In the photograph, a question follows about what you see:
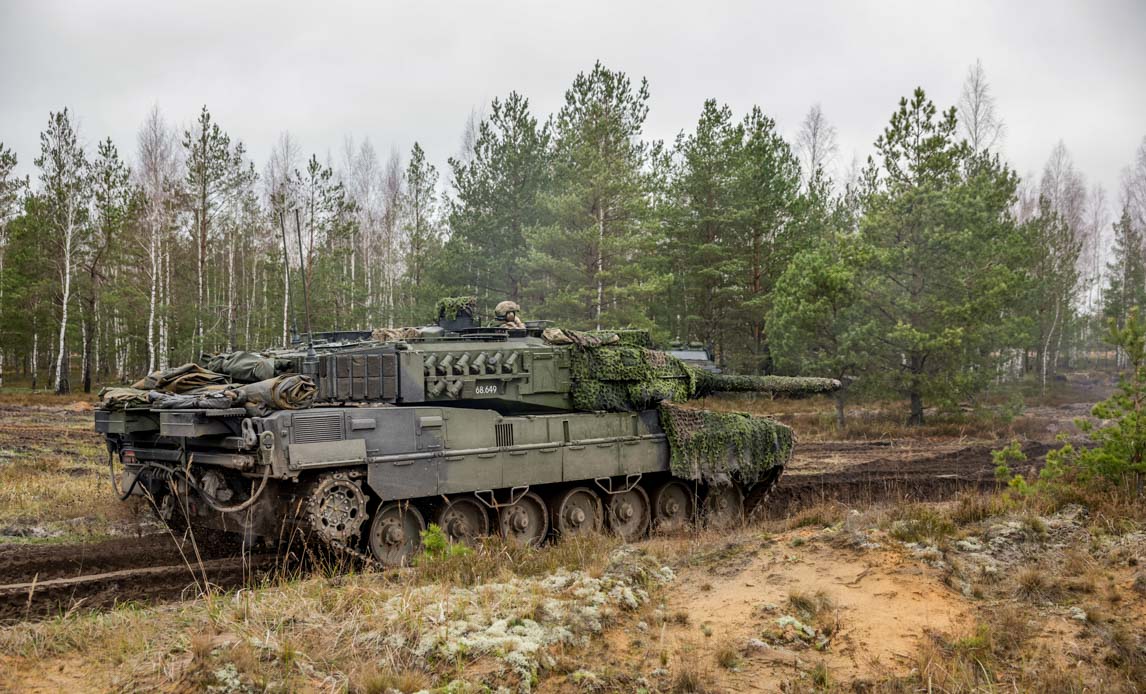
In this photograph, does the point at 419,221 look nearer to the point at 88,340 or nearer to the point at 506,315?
the point at 88,340

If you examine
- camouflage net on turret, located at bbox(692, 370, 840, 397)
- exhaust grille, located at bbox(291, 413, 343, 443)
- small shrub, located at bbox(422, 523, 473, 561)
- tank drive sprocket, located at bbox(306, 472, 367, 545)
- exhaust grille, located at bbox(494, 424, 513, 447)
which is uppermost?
camouflage net on turret, located at bbox(692, 370, 840, 397)

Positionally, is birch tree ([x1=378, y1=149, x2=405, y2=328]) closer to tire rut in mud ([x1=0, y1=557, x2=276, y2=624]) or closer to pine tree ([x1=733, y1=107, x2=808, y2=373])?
pine tree ([x1=733, y1=107, x2=808, y2=373])

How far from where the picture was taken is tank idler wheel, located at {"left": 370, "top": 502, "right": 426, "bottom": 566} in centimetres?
920

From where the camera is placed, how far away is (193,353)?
93.2 feet

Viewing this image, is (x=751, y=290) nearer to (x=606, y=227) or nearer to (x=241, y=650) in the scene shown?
(x=606, y=227)

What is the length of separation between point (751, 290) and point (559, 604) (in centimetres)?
2533

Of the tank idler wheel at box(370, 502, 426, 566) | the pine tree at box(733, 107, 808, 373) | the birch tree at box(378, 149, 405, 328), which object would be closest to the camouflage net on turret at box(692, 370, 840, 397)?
the tank idler wheel at box(370, 502, 426, 566)

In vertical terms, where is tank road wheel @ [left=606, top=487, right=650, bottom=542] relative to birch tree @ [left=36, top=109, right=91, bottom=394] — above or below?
below

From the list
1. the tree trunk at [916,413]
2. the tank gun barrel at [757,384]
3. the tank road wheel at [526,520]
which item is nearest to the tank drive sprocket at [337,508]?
the tank road wheel at [526,520]

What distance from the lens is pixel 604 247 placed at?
83.4 ft

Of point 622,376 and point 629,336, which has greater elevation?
point 629,336

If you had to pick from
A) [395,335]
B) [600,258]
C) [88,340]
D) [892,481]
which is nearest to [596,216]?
[600,258]

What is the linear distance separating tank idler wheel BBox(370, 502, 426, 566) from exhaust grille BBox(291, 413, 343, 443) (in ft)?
3.49

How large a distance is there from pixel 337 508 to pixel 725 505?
21.5 feet
